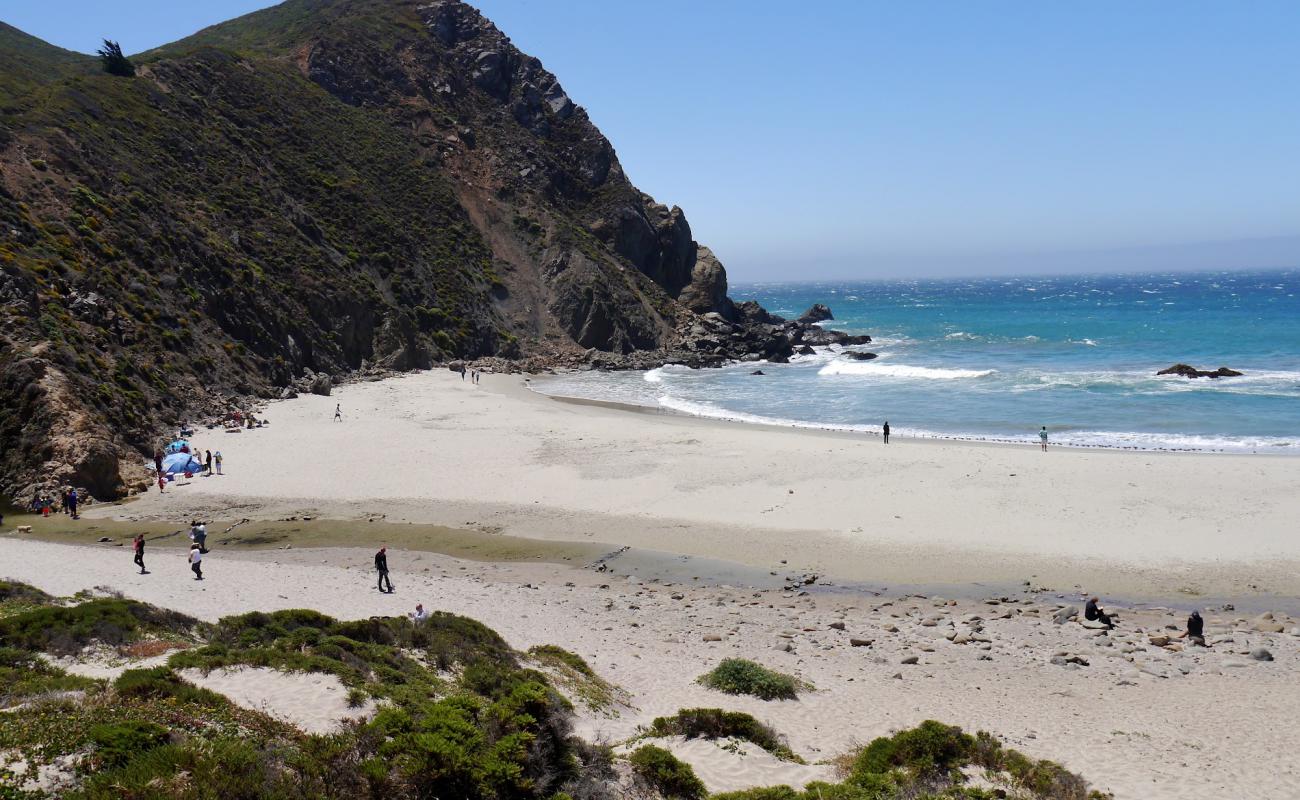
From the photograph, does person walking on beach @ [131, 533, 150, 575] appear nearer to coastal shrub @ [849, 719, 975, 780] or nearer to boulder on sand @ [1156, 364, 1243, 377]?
coastal shrub @ [849, 719, 975, 780]

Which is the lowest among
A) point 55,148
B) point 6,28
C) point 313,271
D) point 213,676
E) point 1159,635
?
point 1159,635

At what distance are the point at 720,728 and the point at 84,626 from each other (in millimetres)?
8452

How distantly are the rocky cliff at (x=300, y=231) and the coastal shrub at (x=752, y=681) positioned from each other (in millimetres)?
20635

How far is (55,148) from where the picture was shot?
3962 cm

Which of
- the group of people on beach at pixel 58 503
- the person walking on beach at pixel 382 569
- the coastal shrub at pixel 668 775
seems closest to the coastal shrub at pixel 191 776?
the coastal shrub at pixel 668 775

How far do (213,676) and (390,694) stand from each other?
6.94ft

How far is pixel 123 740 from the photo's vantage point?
6.81 meters

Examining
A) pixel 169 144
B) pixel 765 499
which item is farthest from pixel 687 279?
pixel 765 499

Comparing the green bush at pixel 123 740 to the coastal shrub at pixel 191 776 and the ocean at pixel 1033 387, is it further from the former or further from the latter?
the ocean at pixel 1033 387

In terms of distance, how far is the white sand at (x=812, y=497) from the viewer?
61.0 feet

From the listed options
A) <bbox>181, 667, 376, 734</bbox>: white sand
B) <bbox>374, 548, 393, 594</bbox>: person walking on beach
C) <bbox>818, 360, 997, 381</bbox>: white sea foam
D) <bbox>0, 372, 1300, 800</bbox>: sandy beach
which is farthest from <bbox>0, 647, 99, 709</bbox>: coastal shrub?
<bbox>818, 360, 997, 381</bbox>: white sea foam

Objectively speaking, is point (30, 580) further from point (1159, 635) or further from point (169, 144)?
point (169, 144)

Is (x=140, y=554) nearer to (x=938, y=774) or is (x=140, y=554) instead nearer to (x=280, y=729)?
(x=280, y=729)

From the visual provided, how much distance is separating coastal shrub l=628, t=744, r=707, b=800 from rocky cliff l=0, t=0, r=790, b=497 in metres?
22.1
